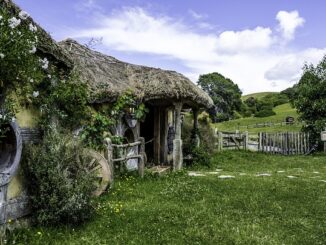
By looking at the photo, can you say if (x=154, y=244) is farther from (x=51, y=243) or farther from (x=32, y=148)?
(x=32, y=148)

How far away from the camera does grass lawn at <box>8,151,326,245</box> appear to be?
6.75 m

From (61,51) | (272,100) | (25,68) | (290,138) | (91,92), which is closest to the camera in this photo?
(25,68)

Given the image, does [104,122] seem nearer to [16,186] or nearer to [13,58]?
[16,186]

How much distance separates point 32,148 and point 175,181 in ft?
16.7

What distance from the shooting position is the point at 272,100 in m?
69.5

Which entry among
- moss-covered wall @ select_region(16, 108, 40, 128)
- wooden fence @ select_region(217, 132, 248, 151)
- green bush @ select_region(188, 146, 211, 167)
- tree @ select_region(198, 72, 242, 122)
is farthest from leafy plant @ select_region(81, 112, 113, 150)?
tree @ select_region(198, 72, 242, 122)

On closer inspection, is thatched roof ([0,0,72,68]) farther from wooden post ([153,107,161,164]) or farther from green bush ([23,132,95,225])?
wooden post ([153,107,161,164])

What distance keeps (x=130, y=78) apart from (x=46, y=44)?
22.0ft

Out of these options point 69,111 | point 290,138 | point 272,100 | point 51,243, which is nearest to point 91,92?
point 69,111

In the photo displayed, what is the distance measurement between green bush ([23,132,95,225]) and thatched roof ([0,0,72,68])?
162 cm

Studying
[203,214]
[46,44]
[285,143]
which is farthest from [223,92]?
[46,44]

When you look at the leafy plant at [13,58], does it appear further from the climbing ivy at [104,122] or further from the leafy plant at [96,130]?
the leafy plant at [96,130]

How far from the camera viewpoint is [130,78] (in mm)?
14289

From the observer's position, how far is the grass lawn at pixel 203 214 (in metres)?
6.75
